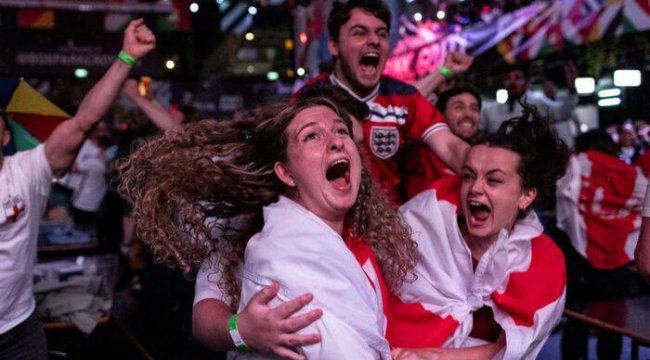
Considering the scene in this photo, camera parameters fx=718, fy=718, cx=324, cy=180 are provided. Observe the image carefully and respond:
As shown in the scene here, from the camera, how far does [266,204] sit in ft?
6.92

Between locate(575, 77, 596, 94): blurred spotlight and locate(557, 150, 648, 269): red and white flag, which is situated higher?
locate(575, 77, 596, 94): blurred spotlight

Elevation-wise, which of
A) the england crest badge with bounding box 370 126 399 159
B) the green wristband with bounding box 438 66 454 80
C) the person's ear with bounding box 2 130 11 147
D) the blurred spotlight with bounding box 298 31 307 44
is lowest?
the england crest badge with bounding box 370 126 399 159

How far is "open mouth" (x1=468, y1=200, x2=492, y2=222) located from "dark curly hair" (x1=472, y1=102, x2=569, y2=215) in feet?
0.56

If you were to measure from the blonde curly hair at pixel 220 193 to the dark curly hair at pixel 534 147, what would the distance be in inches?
22.3

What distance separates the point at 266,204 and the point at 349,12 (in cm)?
130

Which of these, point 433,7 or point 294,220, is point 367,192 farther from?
point 433,7

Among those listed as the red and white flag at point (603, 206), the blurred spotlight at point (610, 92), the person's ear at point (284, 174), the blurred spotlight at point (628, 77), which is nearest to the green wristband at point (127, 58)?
the person's ear at point (284, 174)

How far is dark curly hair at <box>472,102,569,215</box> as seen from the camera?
2475 millimetres

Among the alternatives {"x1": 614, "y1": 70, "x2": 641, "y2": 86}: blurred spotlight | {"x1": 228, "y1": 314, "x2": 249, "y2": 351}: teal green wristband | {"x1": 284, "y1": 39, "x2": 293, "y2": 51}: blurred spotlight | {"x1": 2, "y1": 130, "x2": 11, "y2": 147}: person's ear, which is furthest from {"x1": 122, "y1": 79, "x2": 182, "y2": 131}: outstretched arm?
{"x1": 284, "y1": 39, "x2": 293, "y2": 51}: blurred spotlight

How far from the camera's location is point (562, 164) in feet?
8.37

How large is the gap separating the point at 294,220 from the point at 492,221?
830mm

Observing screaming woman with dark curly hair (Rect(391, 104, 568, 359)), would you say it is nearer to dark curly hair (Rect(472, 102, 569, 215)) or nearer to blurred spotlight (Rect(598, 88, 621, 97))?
dark curly hair (Rect(472, 102, 569, 215))

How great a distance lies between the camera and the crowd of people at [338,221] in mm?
1785

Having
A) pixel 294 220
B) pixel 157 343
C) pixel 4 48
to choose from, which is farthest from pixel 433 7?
pixel 294 220
